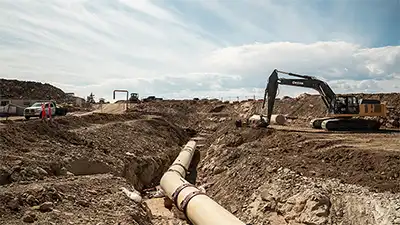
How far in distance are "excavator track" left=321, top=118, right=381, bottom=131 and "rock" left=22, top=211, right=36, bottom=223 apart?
62.1 ft

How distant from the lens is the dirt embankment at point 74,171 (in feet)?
22.9

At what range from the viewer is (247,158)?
1437 centimetres

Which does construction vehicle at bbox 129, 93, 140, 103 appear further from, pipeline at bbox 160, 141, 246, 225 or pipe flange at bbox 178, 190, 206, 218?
pipe flange at bbox 178, 190, 206, 218

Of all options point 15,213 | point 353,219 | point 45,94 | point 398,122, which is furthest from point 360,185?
point 45,94

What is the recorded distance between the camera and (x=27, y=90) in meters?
56.5

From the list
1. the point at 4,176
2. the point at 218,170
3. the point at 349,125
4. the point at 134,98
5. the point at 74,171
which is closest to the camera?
the point at 4,176

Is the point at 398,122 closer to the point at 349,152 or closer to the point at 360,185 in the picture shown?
the point at 349,152

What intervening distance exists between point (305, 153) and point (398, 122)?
52.3 ft

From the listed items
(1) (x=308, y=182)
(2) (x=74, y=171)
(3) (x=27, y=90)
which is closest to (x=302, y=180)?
(1) (x=308, y=182)

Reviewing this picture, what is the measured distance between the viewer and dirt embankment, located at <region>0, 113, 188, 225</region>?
698 cm

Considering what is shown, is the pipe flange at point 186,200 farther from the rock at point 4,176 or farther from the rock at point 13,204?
the rock at point 4,176

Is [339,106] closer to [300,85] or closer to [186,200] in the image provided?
[300,85]

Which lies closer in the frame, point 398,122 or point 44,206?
point 44,206

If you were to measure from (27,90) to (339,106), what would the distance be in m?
51.4
